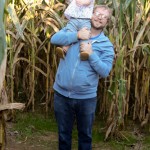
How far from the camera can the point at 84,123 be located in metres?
2.22

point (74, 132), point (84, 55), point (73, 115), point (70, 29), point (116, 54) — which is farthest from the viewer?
point (74, 132)

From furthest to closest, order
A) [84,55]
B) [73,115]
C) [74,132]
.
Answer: [74,132] < [73,115] < [84,55]

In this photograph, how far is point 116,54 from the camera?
105 inches

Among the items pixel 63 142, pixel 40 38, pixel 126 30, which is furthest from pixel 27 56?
pixel 63 142

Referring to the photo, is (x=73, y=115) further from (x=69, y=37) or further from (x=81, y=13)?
(x=81, y=13)

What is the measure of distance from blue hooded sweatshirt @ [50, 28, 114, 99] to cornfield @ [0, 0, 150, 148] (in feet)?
1.83

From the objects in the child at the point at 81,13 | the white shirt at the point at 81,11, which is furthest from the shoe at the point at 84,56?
the white shirt at the point at 81,11

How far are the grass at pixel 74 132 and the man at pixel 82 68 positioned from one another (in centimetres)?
69

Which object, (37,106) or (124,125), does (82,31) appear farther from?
(37,106)

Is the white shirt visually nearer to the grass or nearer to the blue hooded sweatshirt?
the blue hooded sweatshirt

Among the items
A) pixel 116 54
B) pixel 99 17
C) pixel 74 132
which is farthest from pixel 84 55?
pixel 74 132

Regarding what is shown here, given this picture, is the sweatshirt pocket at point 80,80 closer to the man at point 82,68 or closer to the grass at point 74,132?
the man at point 82,68

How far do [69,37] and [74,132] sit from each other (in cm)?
119

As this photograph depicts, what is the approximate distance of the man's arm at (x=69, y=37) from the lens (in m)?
1.99
